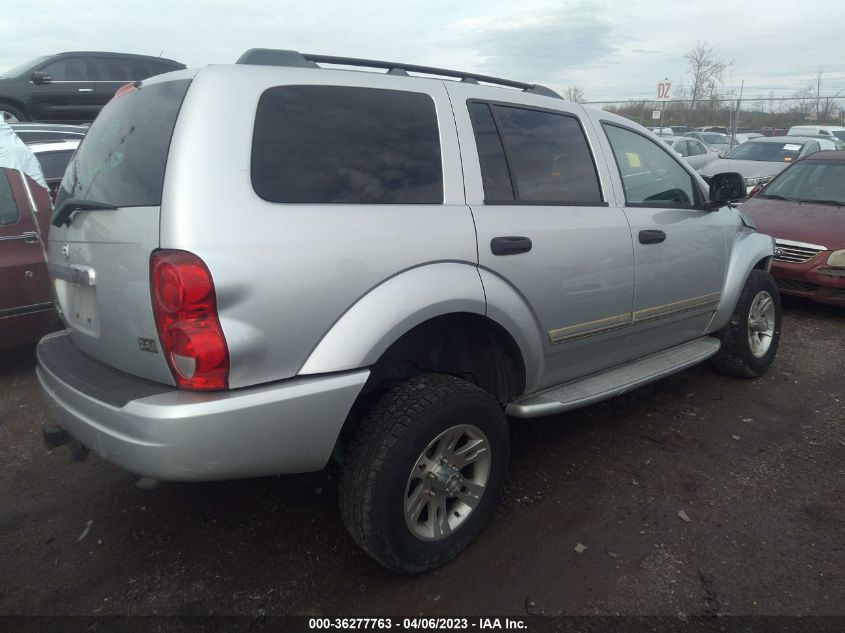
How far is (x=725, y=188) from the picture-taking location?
3.79 metres

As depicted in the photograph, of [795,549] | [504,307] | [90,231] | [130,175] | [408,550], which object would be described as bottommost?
[795,549]

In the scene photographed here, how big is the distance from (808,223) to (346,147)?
18.5 ft

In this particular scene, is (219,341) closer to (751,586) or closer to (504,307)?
(504,307)

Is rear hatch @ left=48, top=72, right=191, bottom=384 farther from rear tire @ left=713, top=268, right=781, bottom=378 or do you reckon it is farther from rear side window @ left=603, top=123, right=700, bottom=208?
rear tire @ left=713, top=268, right=781, bottom=378

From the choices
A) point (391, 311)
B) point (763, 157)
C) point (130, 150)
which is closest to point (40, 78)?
point (130, 150)

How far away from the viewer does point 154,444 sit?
6.36 feet

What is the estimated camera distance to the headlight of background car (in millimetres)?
5668

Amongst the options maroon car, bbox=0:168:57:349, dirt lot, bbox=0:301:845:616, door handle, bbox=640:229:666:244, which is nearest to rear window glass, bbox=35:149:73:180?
maroon car, bbox=0:168:57:349

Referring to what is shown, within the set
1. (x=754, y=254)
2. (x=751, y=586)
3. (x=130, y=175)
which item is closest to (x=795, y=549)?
(x=751, y=586)

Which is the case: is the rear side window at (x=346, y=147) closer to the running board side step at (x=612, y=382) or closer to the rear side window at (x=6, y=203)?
the running board side step at (x=612, y=382)

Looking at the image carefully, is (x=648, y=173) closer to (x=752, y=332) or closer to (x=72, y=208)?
(x=752, y=332)

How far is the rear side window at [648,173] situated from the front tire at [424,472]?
1579 mm

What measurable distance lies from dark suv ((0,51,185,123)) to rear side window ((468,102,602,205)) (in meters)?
9.20

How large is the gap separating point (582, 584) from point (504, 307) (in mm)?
1122
